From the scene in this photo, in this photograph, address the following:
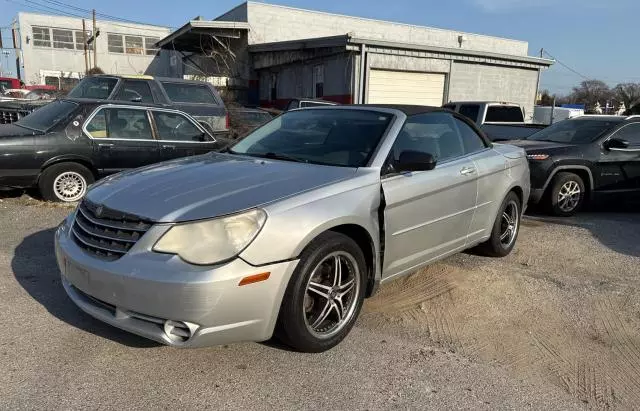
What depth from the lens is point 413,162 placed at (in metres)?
3.70

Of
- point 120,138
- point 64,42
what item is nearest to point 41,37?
point 64,42

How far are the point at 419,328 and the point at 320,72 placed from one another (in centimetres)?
2023

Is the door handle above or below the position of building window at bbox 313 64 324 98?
below

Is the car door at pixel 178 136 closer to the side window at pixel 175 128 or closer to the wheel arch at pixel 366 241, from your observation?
the side window at pixel 175 128

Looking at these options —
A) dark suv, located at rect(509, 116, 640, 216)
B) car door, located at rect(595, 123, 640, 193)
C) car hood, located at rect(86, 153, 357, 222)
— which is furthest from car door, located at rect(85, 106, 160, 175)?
car door, located at rect(595, 123, 640, 193)

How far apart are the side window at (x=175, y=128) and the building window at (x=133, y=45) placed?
142ft

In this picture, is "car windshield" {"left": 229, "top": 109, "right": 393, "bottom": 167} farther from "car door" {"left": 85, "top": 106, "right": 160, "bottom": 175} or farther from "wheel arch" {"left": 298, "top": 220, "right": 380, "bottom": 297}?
"car door" {"left": 85, "top": 106, "right": 160, "bottom": 175}

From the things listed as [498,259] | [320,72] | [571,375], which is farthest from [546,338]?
[320,72]

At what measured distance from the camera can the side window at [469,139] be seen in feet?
16.1

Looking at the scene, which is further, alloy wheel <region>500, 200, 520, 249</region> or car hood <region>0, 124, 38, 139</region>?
car hood <region>0, 124, 38, 139</region>

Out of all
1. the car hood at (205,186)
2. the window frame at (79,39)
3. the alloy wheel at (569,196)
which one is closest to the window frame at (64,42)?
the window frame at (79,39)

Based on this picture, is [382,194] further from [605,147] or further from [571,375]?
[605,147]

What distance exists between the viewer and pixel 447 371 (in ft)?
10.4

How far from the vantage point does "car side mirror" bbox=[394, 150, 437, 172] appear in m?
3.70
